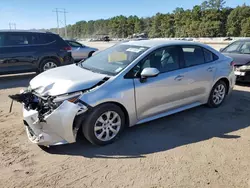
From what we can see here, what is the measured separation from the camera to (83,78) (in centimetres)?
371

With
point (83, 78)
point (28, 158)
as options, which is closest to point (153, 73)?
point (83, 78)

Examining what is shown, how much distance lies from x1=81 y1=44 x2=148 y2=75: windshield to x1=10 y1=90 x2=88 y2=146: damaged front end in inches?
33.0

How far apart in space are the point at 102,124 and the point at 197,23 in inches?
3432

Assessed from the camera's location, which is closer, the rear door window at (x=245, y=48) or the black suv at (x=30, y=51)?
the black suv at (x=30, y=51)

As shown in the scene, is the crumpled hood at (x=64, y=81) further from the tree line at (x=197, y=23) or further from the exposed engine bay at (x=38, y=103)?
the tree line at (x=197, y=23)

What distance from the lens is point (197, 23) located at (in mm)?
83500

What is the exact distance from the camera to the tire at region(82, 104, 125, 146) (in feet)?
11.4

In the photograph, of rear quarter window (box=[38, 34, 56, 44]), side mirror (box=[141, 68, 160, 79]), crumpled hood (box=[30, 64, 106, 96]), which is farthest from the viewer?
rear quarter window (box=[38, 34, 56, 44])

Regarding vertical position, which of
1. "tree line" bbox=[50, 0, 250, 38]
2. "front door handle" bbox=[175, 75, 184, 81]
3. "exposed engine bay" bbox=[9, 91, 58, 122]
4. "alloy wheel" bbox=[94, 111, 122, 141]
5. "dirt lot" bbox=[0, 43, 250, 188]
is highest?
"tree line" bbox=[50, 0, 250, 38]

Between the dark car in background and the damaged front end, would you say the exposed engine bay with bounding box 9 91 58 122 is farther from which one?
the dark car in background

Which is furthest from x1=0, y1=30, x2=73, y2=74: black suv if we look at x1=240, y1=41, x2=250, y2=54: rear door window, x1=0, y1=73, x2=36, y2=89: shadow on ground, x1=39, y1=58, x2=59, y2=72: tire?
x1=240, y1=41, x2=250, y2=54: rear door window

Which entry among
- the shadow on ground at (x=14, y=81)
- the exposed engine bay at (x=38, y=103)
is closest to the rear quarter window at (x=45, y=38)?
the shadow on ground at (x=14, y=81)

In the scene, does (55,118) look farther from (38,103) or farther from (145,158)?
(145,158)

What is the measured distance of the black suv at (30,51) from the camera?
8000 millimetres
